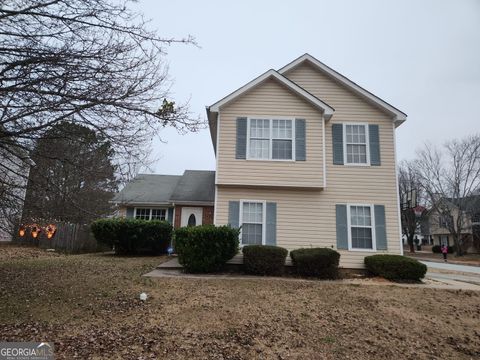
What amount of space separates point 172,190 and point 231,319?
1498 cm

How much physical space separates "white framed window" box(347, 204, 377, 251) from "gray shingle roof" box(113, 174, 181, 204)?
34.3 feet

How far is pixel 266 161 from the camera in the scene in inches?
471

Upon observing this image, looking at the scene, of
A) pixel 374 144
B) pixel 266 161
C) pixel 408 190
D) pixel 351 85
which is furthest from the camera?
pixel 408 190

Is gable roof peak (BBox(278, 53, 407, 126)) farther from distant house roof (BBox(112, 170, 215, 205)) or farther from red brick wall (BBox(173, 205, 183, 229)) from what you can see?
red brick wall (BBox(173, 205, 183, 229))

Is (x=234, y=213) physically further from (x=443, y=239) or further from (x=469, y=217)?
(x=443, y=239)

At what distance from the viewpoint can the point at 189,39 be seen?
538 centimetres

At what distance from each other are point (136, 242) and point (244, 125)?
806cm

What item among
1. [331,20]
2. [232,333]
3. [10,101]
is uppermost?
[331,20]

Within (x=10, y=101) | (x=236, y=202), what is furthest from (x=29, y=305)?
(x=236, y=202)

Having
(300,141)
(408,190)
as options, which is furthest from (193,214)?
(408,190)

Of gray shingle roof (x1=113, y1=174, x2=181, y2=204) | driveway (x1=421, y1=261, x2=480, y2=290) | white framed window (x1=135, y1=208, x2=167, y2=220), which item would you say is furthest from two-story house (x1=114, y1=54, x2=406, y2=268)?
white framed window (x1=135, y1=208, x2=167, y2=220)

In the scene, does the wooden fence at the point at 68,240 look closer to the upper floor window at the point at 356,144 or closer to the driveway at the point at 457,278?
the upper floor window at the point at 356,144

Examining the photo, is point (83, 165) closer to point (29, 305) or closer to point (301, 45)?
point (29, 305)

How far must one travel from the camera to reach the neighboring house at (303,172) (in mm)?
11875
